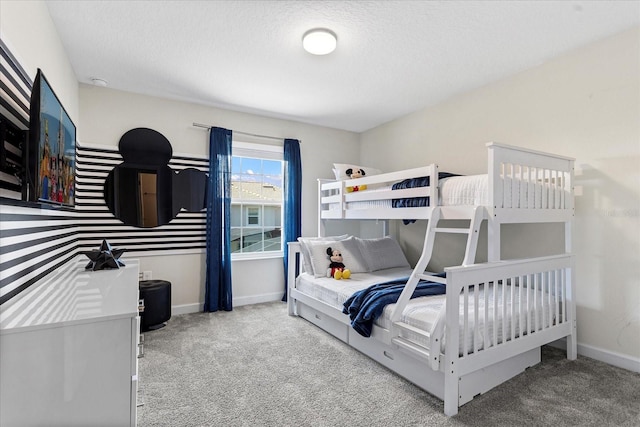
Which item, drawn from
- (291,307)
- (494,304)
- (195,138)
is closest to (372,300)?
(494,304)

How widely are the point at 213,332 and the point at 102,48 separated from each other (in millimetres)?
2574

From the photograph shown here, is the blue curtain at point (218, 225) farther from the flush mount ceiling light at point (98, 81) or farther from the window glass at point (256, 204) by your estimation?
the flush mount ceiling light at point (98, 81)

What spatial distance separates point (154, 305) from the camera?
3.05 metres

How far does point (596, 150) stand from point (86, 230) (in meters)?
4.57

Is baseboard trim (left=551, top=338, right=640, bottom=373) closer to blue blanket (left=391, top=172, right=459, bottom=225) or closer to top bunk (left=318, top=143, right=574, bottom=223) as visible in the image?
top bunk (left=318, top=143, right=574, bottom=223)

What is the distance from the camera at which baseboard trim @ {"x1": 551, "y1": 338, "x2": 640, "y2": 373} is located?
2.29 metres

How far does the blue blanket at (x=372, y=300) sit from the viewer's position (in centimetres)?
231

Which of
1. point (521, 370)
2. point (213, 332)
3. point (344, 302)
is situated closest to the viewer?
point (521, 370)

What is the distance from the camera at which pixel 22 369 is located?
3.58 ft

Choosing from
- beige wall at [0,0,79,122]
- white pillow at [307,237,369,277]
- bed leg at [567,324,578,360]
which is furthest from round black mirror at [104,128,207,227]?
bed leg at [567,324,578,360]

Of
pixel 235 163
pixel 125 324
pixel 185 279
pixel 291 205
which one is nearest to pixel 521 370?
pixel 125 324

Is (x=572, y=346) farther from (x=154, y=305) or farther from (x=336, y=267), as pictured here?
(x=154, y=305)

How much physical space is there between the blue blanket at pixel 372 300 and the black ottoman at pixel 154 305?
5.77 ft

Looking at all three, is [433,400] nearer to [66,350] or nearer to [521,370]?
[521,370]
